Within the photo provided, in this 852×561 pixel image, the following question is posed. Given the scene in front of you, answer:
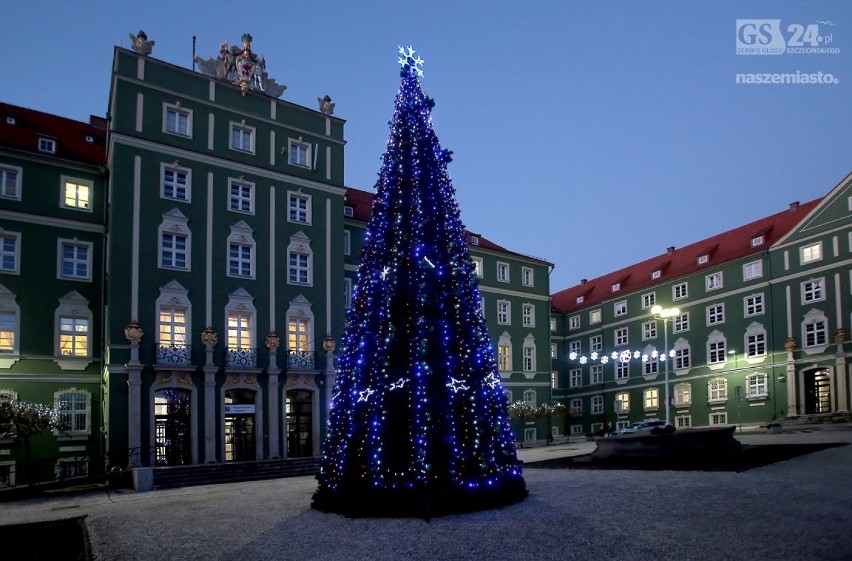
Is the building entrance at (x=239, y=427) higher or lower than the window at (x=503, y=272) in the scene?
lower

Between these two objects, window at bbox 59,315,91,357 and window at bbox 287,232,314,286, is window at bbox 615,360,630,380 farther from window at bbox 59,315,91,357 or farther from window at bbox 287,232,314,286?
window at bbox 59,315,91,357

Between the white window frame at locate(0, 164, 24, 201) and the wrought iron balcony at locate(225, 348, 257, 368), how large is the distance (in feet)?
39.2

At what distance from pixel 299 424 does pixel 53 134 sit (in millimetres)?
19654

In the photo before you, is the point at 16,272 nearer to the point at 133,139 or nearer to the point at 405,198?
the point at 133,139

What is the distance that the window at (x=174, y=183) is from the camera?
109ft

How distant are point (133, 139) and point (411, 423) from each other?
2424 cm

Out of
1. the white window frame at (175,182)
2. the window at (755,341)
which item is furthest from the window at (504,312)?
the white window frame at (175,182)

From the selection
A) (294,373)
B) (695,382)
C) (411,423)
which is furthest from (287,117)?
(695,382)

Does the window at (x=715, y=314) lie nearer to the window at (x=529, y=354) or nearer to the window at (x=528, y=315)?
the window at (x=528, y=315)

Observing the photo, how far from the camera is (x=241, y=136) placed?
3622 cm

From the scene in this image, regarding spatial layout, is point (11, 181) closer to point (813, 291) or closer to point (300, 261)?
point (300, 261)

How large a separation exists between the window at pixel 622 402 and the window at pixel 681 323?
746cm

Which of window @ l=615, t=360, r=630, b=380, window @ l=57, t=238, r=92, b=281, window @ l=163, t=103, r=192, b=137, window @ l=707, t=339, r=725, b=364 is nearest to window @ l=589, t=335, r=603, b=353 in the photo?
window @ l=615, t=360, r=630, b=380

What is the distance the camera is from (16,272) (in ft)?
105
